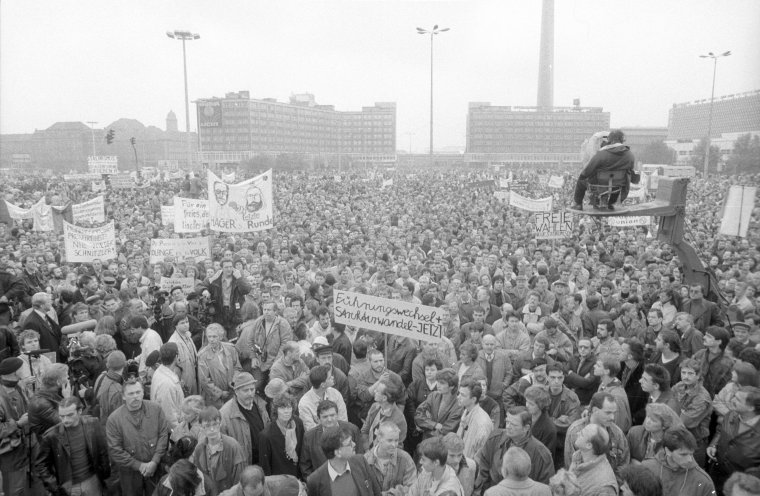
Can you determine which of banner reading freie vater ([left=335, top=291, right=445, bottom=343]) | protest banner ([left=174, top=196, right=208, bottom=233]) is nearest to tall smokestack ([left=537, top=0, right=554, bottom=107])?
protest banner ([left=174, top=196, right=208, bottom=233])

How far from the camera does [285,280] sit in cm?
1047

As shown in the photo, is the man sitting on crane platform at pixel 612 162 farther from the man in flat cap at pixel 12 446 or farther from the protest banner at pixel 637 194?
the protest banner at pixel 637 194

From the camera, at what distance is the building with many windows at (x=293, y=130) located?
113 metres

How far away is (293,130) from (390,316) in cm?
12191

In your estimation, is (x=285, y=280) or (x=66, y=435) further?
(x=285, y=280)

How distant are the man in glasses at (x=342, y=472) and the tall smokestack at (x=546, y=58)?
162455mm

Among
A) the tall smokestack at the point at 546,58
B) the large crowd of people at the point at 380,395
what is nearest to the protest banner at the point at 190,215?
the large crowd of people at the point at 380,395

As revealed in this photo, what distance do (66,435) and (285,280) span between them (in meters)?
6.08

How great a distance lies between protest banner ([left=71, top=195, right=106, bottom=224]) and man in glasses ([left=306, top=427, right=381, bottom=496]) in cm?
1154

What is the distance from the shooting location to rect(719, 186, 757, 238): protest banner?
9.16 metres

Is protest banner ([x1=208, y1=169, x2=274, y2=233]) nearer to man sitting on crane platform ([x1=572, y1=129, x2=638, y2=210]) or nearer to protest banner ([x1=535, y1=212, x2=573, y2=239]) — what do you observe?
protest banner ([x1=535, y1=212, x2=573, y2=239])

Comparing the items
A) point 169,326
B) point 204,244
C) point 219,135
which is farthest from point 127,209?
point 219,135

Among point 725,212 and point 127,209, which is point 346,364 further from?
point 127,209

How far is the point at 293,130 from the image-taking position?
123750mm
